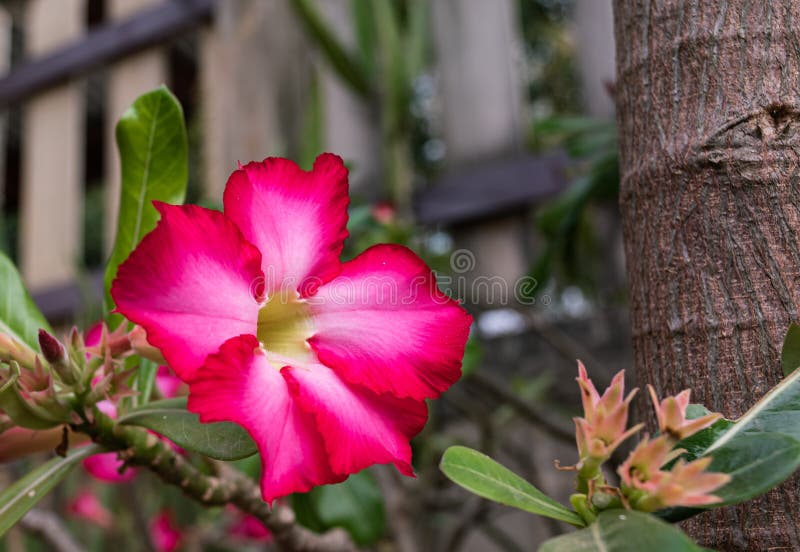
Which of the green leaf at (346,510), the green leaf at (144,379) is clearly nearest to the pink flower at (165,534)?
the green leaf at (346,510)

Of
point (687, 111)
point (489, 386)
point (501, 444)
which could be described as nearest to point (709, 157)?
point (687, 111)

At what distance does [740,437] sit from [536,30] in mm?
4051

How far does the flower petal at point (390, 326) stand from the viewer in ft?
1.46

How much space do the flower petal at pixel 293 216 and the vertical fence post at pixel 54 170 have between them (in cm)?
202

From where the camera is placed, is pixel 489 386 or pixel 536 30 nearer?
pixel 489 386

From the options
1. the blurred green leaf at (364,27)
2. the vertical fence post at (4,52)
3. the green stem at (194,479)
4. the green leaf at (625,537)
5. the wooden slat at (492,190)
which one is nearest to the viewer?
the green leaf at (625,537)

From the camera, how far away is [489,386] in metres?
1.31

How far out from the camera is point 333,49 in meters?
1.81

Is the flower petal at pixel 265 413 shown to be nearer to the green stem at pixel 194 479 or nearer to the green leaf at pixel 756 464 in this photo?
the green stem at pixel 194 479

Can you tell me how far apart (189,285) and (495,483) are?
200mm

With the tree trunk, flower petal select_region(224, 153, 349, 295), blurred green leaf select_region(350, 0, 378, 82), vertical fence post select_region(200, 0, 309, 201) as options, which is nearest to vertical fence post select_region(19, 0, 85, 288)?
vertical fence post select_region(200, 0, 309, 201)

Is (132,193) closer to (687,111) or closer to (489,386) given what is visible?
(687,111)

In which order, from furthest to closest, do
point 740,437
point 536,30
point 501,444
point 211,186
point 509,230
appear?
1. point 536,30
2. point 211,186
3. point 509,230
4. point 501,444
5. point 740,437

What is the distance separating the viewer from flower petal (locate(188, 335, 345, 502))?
0.38 metres
